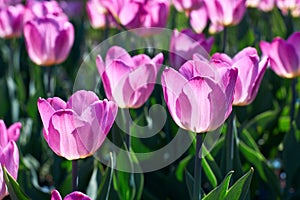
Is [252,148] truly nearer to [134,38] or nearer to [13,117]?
[134,38]

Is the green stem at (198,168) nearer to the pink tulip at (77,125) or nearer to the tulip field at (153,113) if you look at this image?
the tulip field at (153,113)

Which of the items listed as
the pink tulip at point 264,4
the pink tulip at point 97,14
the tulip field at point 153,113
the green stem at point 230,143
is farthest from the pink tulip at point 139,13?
A: the pink tulip at point 264,4

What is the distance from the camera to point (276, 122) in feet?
6.25

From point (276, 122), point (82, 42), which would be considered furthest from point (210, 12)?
point (82, 42)

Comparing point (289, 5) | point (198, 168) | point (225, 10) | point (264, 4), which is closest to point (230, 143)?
point (198, 168)

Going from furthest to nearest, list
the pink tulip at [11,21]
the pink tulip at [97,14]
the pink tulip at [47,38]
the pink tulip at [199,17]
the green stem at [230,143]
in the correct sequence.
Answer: the pink tulip at [97,14], the pink tulip at [11,21], the pink tulip at [199,17], the pink tulip at [47,38], the green stem at [230,143]

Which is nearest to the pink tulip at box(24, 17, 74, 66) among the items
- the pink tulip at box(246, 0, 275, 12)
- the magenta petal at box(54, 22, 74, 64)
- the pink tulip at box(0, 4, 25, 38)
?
the magenta petal at box(54, 22, 74, 64)

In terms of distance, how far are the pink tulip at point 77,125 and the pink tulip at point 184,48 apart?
59 centimetres

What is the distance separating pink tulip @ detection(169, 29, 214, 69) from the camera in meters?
1.62

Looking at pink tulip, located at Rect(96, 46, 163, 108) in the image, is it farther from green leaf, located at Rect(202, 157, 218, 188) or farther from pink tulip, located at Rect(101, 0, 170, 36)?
pink tulip, located at Rect(101, 0, 170, 36)

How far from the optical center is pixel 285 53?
1578 millimetres

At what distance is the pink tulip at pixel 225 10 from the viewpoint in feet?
6.09

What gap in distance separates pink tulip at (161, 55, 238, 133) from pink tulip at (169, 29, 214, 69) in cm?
53

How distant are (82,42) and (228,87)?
75.8 inches
